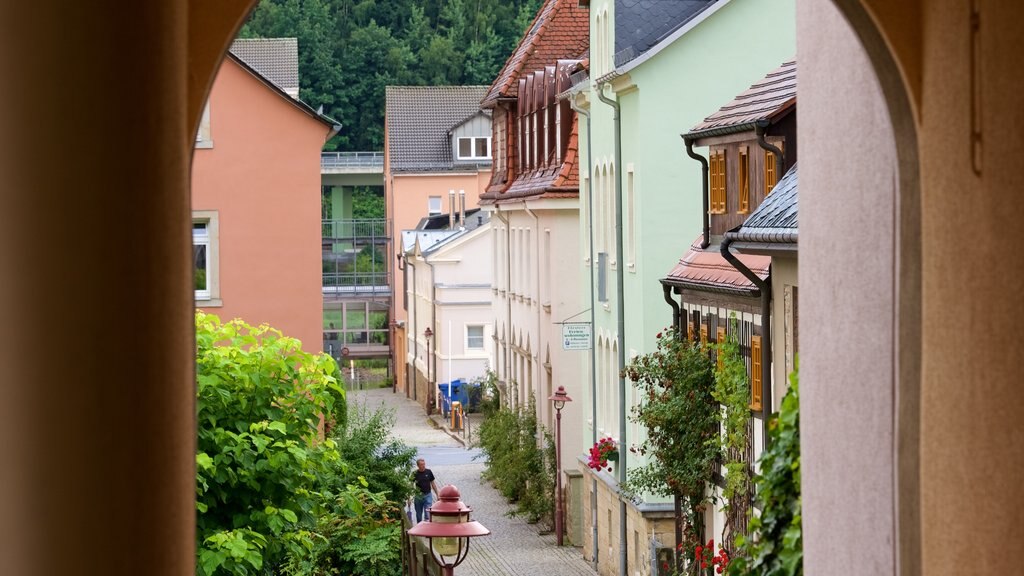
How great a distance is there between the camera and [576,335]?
1066 inches

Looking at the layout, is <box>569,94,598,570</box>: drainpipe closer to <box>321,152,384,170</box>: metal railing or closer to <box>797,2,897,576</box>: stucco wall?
<box>797,2,897,576</box>: stucco wall

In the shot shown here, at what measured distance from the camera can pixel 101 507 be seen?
4.07 meters

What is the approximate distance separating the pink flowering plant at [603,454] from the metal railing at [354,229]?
5494 cm

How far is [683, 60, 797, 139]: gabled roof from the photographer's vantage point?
16328 mm

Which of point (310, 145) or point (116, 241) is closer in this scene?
point (116, 241)

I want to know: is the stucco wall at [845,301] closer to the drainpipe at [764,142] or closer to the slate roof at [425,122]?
the drainpipe at [764,142]

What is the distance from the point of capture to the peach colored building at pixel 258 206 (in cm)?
2338

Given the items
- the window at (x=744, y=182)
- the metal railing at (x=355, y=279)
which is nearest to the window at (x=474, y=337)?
the metal railing at (x=355, y=279)

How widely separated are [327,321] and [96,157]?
75.8 metres

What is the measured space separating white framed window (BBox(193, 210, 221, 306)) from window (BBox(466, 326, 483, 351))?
2948 centimetres

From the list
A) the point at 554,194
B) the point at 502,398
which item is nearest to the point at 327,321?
the point at 502,398

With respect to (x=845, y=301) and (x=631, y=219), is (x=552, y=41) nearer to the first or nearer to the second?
(x=631, y=219)

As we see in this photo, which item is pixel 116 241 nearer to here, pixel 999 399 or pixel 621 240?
pixel 999 399

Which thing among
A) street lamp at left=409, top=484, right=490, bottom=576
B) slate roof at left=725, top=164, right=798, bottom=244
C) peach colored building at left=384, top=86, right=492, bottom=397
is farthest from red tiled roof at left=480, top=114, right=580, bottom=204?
peach colored building at left=384, top=86, right=492, bottom=397
